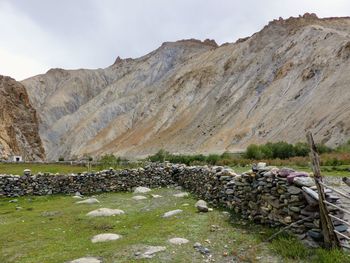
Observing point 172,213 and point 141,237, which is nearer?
point 141,237

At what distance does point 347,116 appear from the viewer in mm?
61250

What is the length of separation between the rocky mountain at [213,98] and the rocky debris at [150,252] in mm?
52523

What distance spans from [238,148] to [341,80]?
23509 millimetres

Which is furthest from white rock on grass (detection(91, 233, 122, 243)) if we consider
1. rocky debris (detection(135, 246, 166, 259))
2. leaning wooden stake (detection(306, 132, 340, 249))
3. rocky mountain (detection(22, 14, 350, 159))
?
rocky mountain (detection(22, 14, 350, 159))

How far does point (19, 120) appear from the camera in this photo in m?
87.9

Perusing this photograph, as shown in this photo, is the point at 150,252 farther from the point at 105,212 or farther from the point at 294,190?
the point at 105,212

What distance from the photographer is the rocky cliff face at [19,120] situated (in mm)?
77438

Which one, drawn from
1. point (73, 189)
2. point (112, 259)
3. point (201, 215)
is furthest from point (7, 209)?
point (112, 259)

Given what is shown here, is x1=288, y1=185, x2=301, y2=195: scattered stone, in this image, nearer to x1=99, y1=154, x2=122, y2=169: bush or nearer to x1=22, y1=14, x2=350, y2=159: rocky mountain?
x1=99, y1=154, x2=122, y2=169: bush

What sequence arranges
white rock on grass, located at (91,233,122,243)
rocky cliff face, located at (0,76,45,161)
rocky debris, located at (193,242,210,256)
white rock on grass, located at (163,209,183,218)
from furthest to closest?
rocky cliff face, located at (0,76,45,161) < white rock on grass, located at (163,209,183,218) < white rock on grass, located at (91,233,122,243) < rocky debris, located at (193,242,210,256)

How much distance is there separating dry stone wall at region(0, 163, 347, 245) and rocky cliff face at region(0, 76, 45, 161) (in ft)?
173

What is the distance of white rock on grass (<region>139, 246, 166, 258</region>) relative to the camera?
1055 centimetres

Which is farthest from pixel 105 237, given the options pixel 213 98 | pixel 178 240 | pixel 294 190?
pixel 213 98

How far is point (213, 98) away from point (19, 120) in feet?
170
